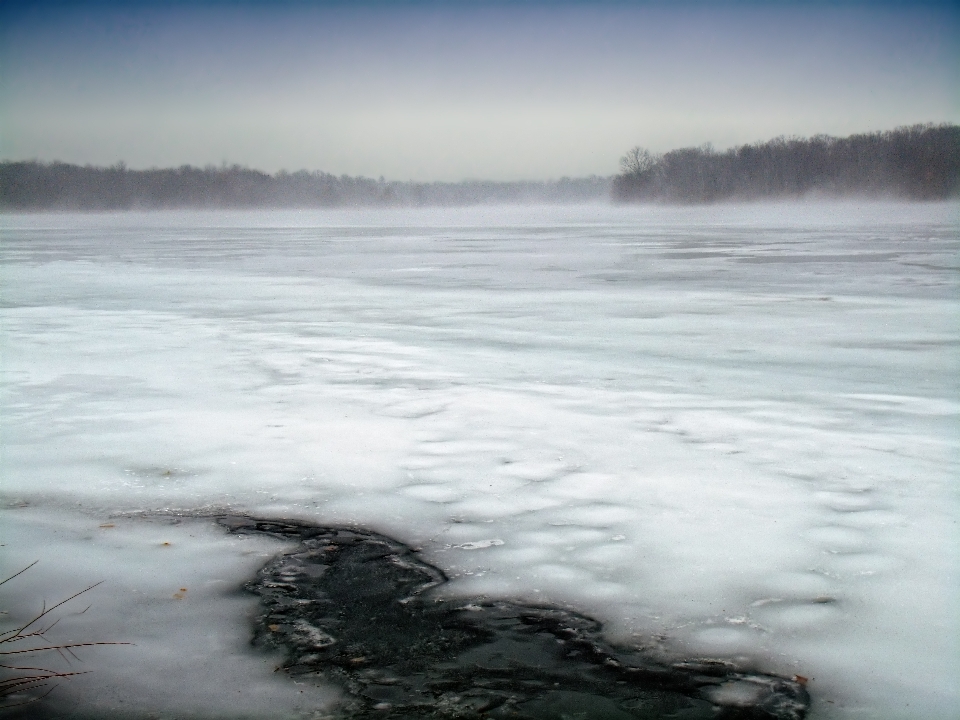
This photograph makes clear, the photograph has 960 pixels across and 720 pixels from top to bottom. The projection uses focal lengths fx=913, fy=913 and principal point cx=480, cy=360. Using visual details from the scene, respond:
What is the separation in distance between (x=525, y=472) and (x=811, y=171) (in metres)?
42.6

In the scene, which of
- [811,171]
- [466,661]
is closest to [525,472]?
[466,661]

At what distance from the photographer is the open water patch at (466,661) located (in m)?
1.84

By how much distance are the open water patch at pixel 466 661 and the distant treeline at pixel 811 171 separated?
29.1m

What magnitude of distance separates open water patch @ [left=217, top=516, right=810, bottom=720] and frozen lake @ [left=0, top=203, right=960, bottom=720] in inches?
3.2

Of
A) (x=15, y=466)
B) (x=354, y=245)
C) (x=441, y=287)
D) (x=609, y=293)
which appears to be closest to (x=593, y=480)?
(x=15, y=466)

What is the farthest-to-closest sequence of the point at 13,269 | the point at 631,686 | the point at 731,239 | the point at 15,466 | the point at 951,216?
the point at 951,216 < the point at 731,239 < the point at 13,269 < the point at 15,466 < the point at 631,686

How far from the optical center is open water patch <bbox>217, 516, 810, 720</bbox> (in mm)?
1840

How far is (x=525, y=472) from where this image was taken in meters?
3.38

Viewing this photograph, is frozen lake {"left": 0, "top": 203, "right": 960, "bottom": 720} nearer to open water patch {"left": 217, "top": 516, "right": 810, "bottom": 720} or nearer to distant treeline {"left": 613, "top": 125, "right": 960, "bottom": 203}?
open water patch {"left": 217, "top": 516, "right": 810, "bottom": 720}

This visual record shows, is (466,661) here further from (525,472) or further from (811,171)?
(811,171)

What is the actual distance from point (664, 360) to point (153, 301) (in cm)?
569

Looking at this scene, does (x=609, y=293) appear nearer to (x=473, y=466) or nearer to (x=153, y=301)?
(x=153, y=301)

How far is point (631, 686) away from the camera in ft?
6.31

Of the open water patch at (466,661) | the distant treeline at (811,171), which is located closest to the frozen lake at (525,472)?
the open water patch at (466,661)
